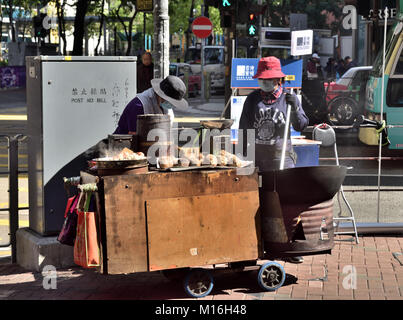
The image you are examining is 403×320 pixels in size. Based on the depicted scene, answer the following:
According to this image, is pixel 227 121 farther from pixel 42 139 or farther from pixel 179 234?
pixel 42 139

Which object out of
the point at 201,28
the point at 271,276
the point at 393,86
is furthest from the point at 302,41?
the point at 201,28

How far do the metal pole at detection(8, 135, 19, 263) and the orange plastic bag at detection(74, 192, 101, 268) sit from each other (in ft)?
7.15

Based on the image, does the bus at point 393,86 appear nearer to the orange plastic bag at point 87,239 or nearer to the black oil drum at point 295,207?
the black oil drum at point 295,207

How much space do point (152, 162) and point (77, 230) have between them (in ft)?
2.81

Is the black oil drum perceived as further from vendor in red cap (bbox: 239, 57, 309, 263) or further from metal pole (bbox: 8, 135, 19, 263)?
metal pole (bbox: 8, 135, 19, 263)

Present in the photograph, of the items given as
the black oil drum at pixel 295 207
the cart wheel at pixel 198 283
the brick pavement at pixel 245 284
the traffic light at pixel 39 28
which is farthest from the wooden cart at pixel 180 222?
the traffic light at pixel 39 28

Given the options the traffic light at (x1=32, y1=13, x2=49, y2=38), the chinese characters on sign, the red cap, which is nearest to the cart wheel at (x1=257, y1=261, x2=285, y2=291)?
the red cap

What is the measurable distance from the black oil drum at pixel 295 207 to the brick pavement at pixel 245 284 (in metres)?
0.35

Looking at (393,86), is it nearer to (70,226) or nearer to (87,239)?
(70,226)

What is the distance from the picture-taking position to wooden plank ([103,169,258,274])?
5.69m

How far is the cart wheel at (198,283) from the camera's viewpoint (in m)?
6.14

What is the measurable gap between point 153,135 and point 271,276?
1.52 meters

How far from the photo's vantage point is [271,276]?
6.39 meters

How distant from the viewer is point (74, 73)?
7.16 m
